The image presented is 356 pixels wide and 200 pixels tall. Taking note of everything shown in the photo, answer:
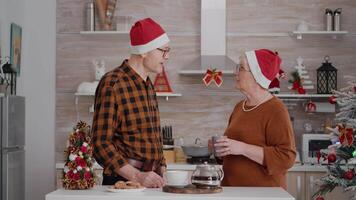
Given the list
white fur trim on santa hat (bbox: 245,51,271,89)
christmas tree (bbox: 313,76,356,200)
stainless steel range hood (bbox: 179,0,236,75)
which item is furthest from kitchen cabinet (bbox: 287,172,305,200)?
white fur trim on santa hat (bbox: 245,51,271,89)

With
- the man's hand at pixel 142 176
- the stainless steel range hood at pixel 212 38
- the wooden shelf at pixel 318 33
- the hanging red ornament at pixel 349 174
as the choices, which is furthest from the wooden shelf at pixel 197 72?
the man's hand at pixel 142 176

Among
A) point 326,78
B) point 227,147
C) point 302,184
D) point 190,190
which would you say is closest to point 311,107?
point 326,78

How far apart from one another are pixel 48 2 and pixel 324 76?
103 inches

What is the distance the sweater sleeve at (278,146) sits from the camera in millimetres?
3736

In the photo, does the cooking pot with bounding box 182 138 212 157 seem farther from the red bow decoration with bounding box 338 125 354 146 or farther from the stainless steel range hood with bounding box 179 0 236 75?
the red bow decoration with bounding box 338 125 354 146

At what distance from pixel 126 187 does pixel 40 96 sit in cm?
384

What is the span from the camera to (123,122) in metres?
3.64

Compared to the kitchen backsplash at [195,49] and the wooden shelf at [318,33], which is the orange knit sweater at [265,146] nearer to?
the wooden shelf at [318,33]

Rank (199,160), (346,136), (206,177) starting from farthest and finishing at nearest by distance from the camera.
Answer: (199,160) → (346,136) → (206,177)

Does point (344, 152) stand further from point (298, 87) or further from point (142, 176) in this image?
point (142, 176)

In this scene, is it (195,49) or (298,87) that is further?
(195,49)

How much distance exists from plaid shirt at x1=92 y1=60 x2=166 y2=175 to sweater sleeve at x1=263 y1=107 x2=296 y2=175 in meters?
0.56

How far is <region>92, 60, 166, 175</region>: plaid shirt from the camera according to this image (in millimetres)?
3561

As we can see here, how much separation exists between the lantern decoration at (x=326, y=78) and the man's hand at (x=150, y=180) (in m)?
3.45
